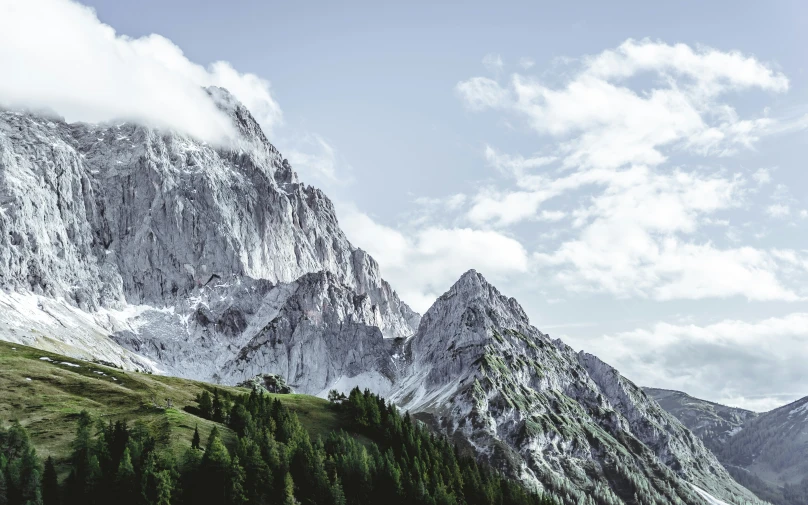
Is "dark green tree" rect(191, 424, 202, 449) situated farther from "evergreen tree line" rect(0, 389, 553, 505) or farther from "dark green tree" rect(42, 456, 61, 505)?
"dark green tree" rect(42, 456, 61, 505)

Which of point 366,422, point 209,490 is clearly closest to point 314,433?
point 366,422

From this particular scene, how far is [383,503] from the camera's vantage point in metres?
154

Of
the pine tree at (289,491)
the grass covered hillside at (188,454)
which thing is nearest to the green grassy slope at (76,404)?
the grass covered hillside at (188,454)

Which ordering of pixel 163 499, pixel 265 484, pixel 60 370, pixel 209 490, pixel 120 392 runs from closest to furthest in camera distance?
1. pixel 163 499
2. pixel 209 490
3. pixel 265 484
4. pixel 120 392
5. pixel 60 370

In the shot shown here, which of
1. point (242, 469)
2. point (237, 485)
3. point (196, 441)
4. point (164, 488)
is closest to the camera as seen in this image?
point (164, 488)

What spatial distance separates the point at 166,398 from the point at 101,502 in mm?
69348

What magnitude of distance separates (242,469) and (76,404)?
53.4 m

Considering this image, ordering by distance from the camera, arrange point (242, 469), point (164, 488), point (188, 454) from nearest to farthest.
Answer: point (164, 488) → point (188, 454) → point (242, 469)

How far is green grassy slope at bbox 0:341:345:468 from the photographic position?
140 metres

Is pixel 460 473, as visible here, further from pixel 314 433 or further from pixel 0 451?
pixel 0 451

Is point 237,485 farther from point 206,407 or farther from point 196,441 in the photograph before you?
point 206,407

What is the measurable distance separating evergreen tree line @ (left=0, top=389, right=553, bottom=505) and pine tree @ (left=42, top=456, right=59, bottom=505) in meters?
0.15

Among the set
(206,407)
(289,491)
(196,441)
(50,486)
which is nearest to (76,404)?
(206,407)

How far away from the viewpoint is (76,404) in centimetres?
16025
